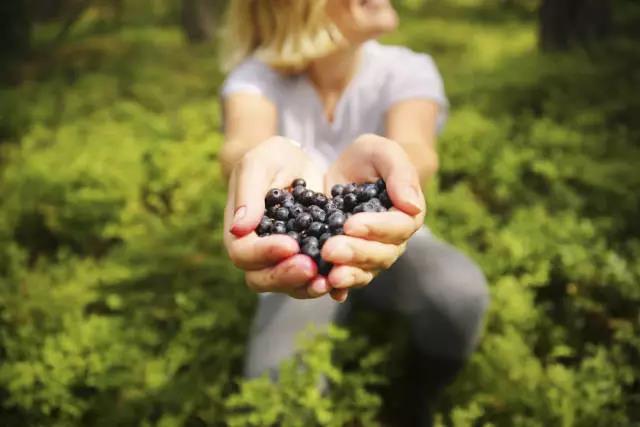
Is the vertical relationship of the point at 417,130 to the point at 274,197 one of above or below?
below

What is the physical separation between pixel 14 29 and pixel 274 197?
483 centimetres

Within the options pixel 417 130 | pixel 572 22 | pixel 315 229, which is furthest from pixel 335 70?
pixel 572 22

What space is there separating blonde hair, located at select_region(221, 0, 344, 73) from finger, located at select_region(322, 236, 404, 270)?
3.02 ft

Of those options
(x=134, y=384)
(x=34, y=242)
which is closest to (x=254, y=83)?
(x=134, y=384)

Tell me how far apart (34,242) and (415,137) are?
2282 millimetres

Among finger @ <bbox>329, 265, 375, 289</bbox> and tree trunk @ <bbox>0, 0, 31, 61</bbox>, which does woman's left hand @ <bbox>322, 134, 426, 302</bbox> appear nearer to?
finger @ <bbox>329, 265, 375, 289</bbox>

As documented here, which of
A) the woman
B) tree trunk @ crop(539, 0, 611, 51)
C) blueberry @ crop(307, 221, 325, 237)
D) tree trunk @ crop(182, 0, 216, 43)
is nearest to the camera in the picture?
blueberry @ crop(307, 221, 325, 237)

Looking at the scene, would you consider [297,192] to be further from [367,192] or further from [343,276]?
[343,276]

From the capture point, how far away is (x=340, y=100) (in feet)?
7.18

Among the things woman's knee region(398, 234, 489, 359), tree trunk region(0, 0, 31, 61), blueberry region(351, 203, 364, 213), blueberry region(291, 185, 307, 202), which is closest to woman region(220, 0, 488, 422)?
woman's knee region(398, 234, 489, 359)

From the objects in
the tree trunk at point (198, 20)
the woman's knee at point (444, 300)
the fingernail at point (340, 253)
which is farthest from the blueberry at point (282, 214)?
the tree trunk at point (198, 20)

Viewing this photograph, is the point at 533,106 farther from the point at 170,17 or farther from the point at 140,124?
the point at 170,17

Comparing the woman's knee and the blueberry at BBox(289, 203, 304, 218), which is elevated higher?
the blueberry at BBox(289, 203, 304, 218)

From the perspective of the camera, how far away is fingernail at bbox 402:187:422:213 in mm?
1354
